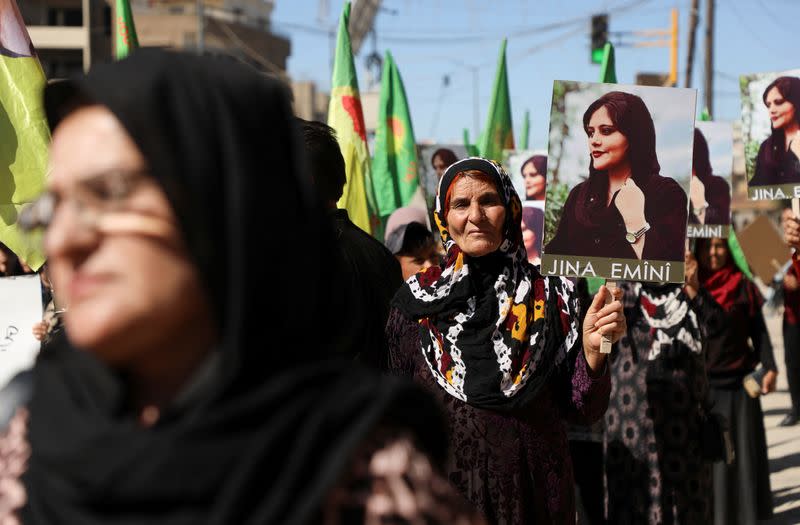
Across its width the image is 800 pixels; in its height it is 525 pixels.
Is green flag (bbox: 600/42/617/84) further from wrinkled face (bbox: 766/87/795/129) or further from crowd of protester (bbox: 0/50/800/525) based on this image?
crowd of protester (bbox: 0/50/800/525)

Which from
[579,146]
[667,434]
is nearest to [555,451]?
[579,146]

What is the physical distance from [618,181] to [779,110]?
84.8 inches

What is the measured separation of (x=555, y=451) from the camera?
3.47 metres

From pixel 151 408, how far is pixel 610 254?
2594mm

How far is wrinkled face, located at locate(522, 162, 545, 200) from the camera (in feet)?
29.4

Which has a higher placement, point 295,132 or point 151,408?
point 295,132

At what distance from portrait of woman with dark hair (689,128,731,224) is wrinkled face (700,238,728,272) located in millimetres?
615

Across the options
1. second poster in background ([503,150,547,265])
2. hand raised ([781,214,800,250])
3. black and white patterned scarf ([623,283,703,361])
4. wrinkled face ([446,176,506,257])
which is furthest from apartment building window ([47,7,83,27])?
wrinkled face ([446,176,506,257])

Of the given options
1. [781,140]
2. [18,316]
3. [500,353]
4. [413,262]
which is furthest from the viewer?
[413,262]

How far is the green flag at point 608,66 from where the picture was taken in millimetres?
8641

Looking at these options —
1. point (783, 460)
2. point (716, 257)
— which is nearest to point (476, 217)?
point (716, 257)

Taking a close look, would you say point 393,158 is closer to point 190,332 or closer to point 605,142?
point 605,142

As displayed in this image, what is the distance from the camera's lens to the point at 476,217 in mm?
3756

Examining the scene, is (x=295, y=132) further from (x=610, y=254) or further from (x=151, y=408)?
(x=610, y=254)
